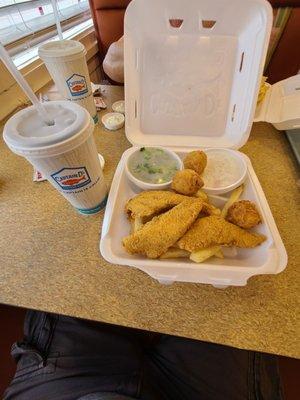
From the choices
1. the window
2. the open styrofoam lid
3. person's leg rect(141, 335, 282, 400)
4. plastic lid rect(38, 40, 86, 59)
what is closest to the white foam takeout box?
the open styrofoam lid

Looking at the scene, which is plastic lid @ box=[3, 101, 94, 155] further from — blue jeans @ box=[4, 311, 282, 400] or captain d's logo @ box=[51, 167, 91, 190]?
blue jeans @ box=[4, 311, 282, 400]

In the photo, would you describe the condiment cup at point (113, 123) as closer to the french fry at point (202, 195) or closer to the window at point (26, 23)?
the french fry at point (202, 195)

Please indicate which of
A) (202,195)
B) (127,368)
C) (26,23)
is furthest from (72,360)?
(26,23)

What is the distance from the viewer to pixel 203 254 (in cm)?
40

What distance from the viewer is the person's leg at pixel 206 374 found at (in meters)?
0.56

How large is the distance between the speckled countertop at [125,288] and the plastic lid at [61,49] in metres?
0.37

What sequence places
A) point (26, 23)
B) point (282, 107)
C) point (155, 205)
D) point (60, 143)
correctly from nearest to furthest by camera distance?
point (60, 143)
point (155, 205)
point (282, 107)
point (26, 23)

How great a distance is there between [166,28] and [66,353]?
0.90 meters

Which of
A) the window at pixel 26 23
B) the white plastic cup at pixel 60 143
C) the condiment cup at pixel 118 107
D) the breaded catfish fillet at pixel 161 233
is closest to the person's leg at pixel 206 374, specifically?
the breaded catfish fillet at pixel 161 233

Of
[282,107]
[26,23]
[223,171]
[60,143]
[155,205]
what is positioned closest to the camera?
Answer: [60,143]

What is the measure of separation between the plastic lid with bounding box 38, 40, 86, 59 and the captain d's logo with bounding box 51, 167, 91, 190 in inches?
14.4

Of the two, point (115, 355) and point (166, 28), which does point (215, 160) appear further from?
point (115, 355)

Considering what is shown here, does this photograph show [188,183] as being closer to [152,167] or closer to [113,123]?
[152,167]

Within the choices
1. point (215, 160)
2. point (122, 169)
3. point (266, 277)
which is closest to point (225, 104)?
point (215, 160)
